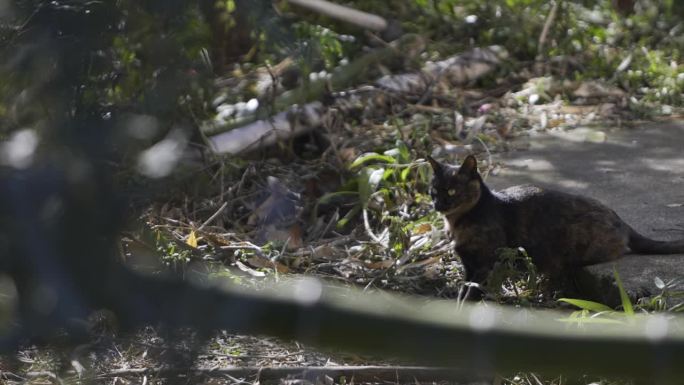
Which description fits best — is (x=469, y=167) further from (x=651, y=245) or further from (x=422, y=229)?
(x=651, y=245)

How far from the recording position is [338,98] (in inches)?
218

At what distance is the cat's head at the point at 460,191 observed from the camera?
3.53m

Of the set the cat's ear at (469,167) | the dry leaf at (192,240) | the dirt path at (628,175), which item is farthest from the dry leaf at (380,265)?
the dirt path at (628,175)

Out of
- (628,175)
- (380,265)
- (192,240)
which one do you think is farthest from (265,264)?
(628,175)

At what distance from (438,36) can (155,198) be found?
6.36 meters

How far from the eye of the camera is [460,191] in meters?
3.53

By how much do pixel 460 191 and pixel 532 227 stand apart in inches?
11.9

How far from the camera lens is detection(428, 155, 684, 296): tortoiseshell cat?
3.28 metres

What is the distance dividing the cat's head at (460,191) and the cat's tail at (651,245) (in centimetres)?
57

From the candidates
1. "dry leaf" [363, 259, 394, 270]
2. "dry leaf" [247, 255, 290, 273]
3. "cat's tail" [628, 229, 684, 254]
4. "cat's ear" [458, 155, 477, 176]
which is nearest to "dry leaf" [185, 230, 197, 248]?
"dry leaf" [247, 255, 290, 273]

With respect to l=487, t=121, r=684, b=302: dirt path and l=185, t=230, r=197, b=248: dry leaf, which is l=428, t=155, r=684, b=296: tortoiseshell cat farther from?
l=185, t=230, r=197, b=248: dry leaf

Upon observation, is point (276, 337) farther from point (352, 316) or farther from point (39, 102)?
point (39, 102)

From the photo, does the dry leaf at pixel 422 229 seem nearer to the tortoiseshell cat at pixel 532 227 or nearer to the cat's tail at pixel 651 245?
the tortoiseshell cat at pixel 532 227

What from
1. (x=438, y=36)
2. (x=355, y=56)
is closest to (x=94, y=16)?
(x=355, y=56)
